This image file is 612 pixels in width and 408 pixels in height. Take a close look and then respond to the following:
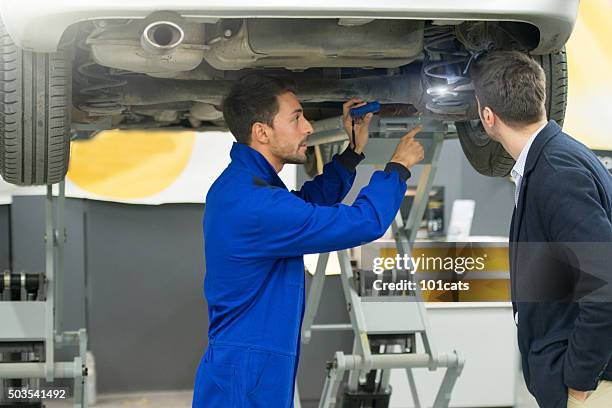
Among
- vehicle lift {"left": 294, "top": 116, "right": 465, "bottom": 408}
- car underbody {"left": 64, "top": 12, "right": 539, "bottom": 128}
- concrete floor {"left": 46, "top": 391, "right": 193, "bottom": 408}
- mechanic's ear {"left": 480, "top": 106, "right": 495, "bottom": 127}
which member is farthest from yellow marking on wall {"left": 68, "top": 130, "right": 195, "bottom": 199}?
mechanic's ear {"left": 480, "top": 106, "right": 495, "bottom": 127}

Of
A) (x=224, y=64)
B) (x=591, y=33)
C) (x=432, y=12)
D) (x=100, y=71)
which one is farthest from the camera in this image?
(x=591, y=33)

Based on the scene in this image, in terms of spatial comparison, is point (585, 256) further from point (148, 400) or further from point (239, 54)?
point (148, 400)

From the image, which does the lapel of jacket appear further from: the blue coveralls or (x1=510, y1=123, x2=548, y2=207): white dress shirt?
the blue coveralls

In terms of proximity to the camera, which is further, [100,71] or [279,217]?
[100,71]

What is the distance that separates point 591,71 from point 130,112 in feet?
8.65

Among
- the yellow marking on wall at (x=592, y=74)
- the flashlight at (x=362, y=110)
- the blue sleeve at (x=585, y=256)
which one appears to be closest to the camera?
the blue sleeve at (x=585, y=256)

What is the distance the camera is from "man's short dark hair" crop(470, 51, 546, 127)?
1677 mm

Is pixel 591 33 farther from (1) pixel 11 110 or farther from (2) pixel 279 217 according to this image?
(1) pixel 11 110

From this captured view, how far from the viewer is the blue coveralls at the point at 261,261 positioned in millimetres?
1850

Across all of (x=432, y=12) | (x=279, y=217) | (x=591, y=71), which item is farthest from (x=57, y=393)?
(x=591, y=71)

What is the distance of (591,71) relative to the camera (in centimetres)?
414

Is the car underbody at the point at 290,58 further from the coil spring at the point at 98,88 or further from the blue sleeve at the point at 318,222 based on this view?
the blue sleeve at the point at 318,222

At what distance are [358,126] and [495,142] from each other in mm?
547

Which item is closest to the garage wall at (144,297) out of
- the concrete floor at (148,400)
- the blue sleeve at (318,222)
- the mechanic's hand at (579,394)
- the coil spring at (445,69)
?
the concrete floor at (148,400)
